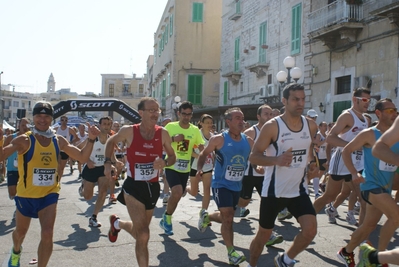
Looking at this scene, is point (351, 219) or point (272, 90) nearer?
point (351, 219)

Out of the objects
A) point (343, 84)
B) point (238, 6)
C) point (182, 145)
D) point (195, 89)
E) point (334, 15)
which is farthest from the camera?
point (195, 89)

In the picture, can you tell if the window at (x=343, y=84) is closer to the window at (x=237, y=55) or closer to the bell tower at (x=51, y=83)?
the window at (x=237, y=55)

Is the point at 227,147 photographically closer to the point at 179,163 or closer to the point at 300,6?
the point at 179,163

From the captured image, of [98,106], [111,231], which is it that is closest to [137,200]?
[111,231]

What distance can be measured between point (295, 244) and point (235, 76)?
25.2 m

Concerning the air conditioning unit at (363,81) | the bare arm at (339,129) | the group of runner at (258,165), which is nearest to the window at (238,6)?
the air conditioning unit at (363,81)

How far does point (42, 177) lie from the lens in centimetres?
518

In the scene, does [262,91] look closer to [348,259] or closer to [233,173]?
[233,173]

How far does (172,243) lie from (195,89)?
33939mm

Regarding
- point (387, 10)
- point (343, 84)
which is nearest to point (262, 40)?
point (343, 84)

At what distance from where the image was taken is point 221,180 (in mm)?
6402

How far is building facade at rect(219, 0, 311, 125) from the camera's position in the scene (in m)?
22.6

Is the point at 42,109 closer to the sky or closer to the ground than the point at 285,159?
closer to the sky

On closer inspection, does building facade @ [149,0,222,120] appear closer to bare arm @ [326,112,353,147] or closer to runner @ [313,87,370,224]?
runner @ [313,87,370,224]
